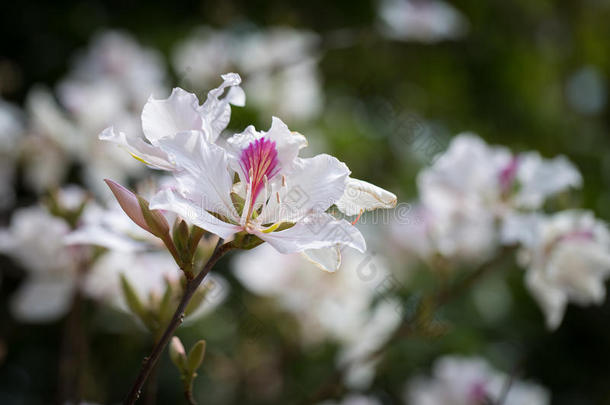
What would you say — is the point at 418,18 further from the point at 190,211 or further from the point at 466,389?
the point at 190,211

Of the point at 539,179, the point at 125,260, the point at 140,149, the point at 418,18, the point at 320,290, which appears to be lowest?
the point at 320,290

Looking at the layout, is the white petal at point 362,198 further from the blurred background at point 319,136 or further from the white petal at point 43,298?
the white petal at point 43,298

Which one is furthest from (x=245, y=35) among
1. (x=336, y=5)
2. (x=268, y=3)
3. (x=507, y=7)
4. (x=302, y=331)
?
(x=507, y=7)

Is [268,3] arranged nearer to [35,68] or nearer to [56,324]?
[35,68]

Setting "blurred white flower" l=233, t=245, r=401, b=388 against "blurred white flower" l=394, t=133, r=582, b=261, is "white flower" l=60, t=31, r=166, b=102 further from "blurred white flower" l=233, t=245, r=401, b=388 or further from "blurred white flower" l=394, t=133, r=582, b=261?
"blurred white flower" l=394, t=133, r=582, b=261

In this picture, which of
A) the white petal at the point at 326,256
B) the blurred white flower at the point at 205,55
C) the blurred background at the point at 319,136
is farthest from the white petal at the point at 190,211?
the blurred white flower at the point at 205,55

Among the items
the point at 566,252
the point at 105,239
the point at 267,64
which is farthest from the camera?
the point at 267,64

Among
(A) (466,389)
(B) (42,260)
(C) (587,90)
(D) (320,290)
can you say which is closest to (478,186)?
(A) (466,389)
